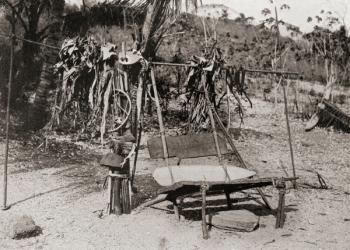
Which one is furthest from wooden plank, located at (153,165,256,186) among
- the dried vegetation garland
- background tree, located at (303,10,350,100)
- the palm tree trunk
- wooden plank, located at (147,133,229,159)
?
background tree, located at (303,10,350,100)

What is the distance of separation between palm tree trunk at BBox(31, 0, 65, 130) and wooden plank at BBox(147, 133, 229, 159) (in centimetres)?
582

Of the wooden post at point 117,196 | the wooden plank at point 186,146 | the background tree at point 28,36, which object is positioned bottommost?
the wooden post at point 117,196

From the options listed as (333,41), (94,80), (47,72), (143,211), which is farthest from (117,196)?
(333,41)

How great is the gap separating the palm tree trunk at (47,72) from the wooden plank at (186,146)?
19.1 feet

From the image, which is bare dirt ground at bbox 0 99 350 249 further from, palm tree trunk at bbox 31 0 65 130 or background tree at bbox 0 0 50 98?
background tree at bbox 0 0 50 98

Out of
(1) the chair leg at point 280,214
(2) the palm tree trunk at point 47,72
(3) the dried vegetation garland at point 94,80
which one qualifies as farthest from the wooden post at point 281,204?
(2) the palm tree trunk at point 47,72

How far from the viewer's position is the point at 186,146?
7.46 m

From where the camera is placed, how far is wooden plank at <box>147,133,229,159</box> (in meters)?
7.22

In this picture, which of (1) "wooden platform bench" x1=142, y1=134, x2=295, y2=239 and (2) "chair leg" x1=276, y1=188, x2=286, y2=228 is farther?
(2) "chair leg" x1=276, y1=188, x2=286, y2=228

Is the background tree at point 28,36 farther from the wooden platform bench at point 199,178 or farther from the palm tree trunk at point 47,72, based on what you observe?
the wooden platform bench at point 199,178

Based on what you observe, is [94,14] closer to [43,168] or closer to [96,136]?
[96,136]

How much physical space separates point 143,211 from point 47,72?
21.4 ft

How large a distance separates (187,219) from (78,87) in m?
2.60

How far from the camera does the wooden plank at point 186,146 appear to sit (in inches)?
284
